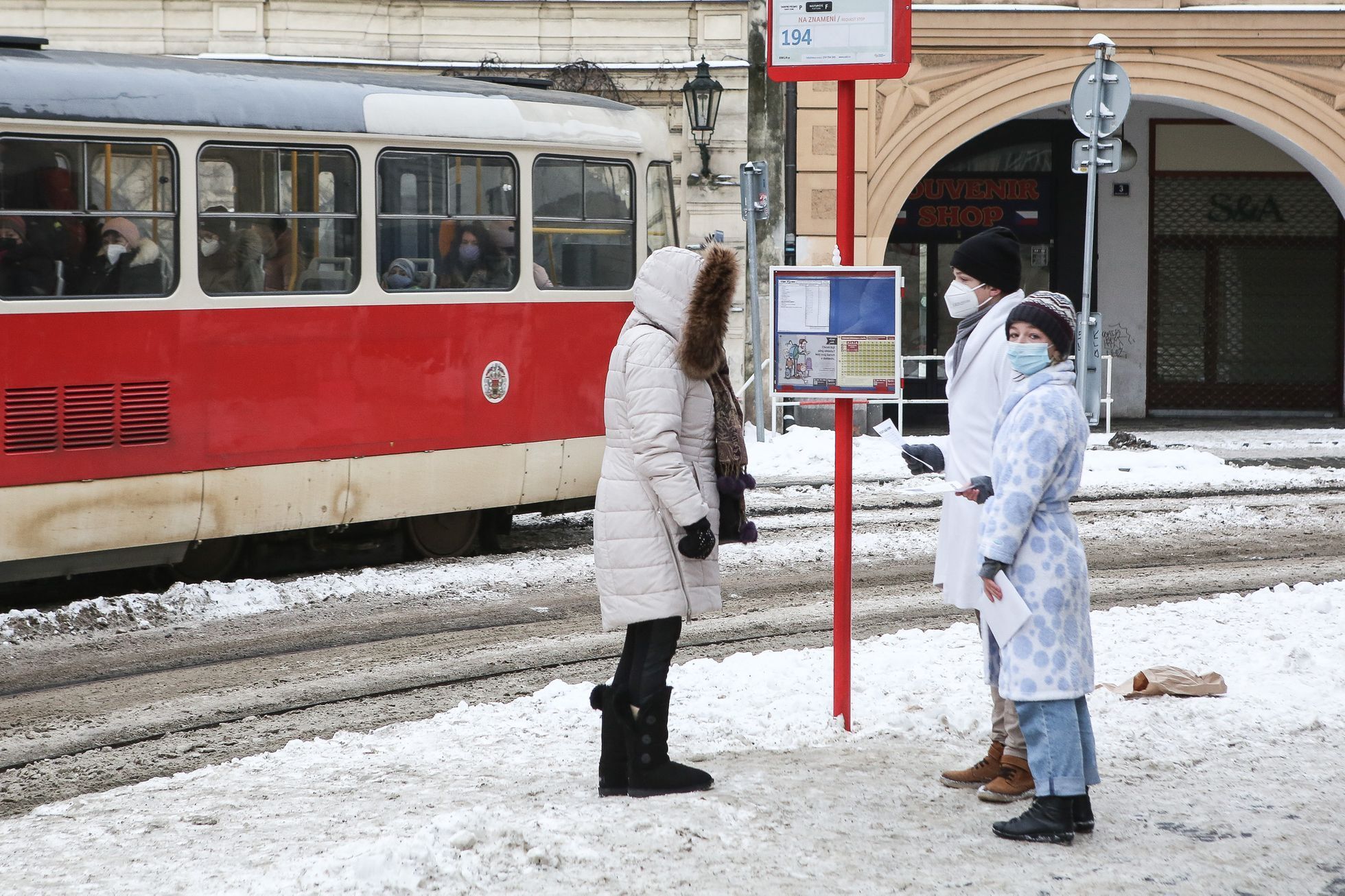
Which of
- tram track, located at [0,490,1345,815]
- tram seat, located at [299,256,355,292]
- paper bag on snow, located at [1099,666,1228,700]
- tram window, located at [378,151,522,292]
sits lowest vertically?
tram track, located at [0,490,1345,815]

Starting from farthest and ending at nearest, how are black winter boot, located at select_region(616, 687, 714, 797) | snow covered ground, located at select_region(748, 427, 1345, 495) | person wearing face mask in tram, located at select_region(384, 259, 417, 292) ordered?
snow covered ground, located at select_region(748, 427, 1345, 495) → person wearing face mask in tram, located at select_region(384, 259, 417, 292) → black winter boot, located at select_region(616, 687, 714, 797)

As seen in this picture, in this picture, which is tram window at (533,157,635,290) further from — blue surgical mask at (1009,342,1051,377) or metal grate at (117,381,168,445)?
blue surgical mask at (1009,342,1051,377)

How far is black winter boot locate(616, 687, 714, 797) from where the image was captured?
17.6ft

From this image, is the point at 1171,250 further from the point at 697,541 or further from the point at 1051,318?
the point at 697,541

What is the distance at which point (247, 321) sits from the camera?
9.75 m

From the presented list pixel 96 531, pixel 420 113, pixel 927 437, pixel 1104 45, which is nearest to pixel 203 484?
pixel 96 531

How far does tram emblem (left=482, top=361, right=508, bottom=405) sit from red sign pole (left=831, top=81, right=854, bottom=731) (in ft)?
16.4

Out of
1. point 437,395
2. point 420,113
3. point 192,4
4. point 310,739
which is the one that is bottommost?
point 310,739

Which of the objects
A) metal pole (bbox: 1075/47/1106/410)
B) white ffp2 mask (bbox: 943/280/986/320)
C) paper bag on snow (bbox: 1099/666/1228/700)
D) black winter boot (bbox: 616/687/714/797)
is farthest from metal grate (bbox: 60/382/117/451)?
metal pole (bbox: 1075/47/1106/410)

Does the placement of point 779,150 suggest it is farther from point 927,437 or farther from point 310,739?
point 310,739

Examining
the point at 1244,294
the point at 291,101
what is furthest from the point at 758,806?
the point at 1244,294

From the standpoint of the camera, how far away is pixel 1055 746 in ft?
16.1

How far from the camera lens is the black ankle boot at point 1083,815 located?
16.3ft

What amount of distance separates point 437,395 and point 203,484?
1668 mm
